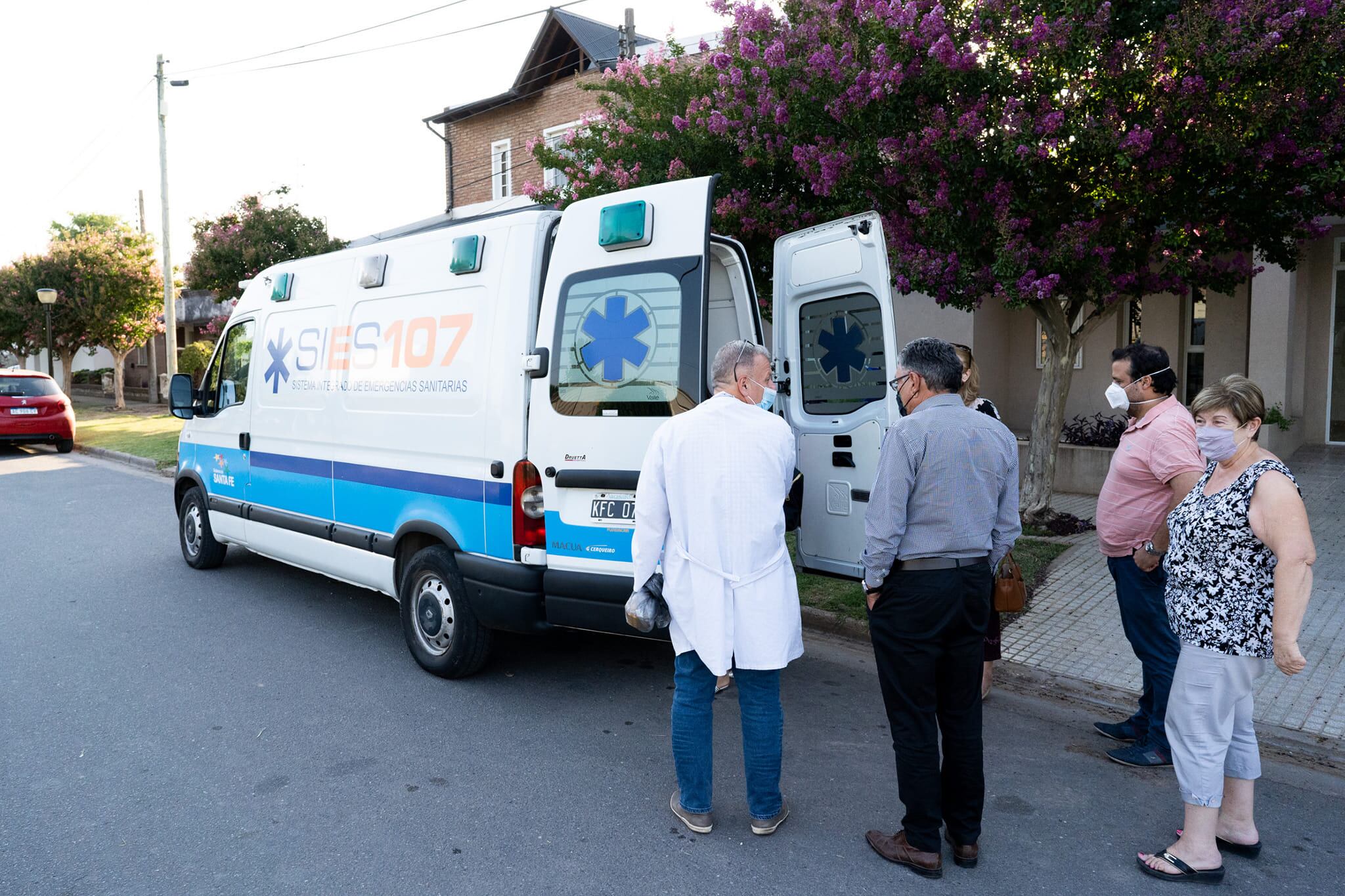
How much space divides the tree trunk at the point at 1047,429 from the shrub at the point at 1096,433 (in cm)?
206

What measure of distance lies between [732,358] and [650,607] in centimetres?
98

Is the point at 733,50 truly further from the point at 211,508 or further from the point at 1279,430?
the point at 1279,430

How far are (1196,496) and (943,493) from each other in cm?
91

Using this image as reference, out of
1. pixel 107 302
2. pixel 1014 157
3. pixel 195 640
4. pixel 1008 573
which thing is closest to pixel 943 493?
pixel 1008 573

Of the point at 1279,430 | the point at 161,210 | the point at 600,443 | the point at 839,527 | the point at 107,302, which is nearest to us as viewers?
the point at 600,443

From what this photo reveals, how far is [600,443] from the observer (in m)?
4.43

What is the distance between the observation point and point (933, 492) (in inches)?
125

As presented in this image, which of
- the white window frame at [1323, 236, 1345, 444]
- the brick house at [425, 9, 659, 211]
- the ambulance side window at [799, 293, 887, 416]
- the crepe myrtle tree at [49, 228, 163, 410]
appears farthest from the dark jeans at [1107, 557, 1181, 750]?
Result: the crepe myrtle tree at [49, 228, 163, 410]

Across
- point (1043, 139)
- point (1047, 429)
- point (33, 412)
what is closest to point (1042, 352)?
point (1047, 429)

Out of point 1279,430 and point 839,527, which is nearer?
point 839,527

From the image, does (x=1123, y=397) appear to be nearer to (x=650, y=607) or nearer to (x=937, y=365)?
(x=937, y=365)

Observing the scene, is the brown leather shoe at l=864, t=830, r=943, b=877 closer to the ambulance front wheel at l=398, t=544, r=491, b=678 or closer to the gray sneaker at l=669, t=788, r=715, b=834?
the gray sneaker at l=669, t=788, r=715, b=834

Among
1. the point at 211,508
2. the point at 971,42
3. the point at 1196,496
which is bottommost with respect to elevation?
the point at 211,508

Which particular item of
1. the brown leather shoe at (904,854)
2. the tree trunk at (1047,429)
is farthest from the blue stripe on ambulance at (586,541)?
the tree trunk at (1047,429)
